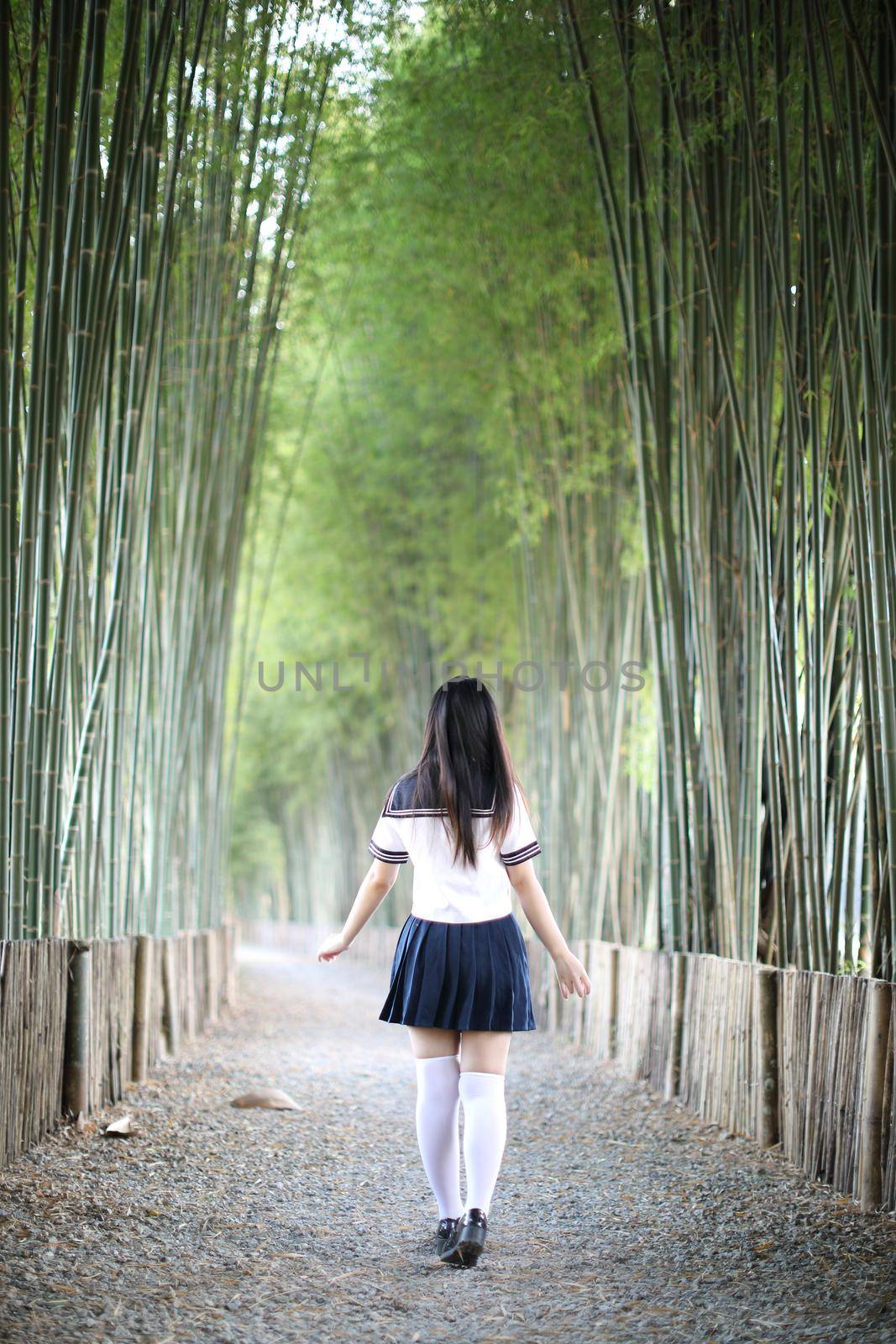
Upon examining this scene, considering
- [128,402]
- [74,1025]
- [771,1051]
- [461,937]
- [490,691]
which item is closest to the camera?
[461,937]

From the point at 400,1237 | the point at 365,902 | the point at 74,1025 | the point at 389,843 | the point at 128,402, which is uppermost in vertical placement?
the point at 128,402

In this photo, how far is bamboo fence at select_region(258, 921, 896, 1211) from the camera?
2.24m

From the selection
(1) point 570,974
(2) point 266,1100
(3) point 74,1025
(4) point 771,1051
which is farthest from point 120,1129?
(4) point 771,1051

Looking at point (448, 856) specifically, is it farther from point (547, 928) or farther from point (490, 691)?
point (490, 691)

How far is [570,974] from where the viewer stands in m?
2.08

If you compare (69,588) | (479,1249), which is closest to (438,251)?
(69,588)

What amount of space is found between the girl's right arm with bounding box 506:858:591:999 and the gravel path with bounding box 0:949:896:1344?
0.44 metres

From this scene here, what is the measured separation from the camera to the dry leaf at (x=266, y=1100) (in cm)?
335

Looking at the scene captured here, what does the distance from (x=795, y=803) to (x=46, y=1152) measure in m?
1.73

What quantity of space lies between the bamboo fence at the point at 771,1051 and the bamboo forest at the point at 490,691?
0.01m

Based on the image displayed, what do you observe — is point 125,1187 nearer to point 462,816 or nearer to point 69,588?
point 462,816

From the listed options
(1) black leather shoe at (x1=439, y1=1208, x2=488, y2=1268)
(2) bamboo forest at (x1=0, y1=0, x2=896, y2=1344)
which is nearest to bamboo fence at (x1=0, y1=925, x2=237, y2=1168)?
(2) bamboo forest at (x1=0, y1=0, x2=896, y2=1344)

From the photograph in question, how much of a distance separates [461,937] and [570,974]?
19 cm

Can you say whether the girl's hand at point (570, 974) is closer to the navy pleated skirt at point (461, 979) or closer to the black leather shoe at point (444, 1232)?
the navy pleated skirt at point (461, 979)
